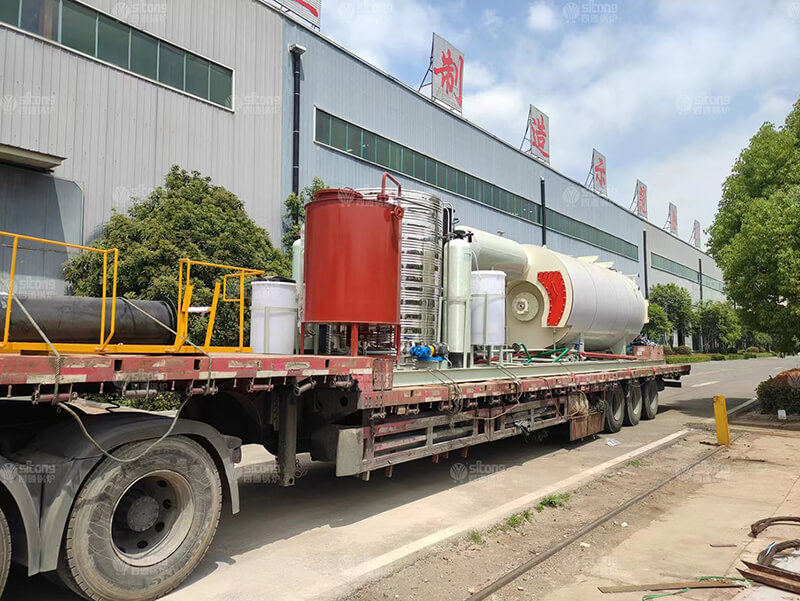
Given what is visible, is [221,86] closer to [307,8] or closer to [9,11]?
[307,8]

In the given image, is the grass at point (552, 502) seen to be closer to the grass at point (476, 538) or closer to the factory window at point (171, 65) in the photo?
the grass at point (476, 538)

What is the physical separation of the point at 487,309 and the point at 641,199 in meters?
53.7

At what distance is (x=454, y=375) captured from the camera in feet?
23.2

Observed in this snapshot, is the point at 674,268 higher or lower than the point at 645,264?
higher

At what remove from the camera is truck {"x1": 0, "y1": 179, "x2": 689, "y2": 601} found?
373 centimetres

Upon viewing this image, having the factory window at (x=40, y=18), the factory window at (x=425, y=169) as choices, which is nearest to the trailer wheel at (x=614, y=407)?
the factory window at (x=425, y=169)

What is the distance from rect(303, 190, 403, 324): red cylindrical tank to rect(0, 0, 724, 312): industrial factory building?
9.38 m

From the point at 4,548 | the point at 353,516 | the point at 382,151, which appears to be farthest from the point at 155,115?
the point at 4,548

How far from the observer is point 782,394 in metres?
14.5

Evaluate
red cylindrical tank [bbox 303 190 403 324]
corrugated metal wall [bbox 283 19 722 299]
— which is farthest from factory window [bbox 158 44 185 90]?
red cylindrical tank [bbox 303 190 403 324]

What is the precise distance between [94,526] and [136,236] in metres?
10.7

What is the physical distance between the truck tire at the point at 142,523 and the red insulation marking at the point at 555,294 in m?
7.76

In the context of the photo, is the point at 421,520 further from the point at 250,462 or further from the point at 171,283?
the point at 171,283

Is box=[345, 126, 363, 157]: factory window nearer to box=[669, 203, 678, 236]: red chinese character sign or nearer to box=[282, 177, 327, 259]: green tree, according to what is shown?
box=[282, 177, 327, 259]: green tree
